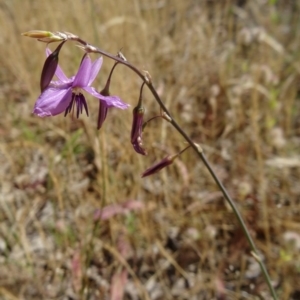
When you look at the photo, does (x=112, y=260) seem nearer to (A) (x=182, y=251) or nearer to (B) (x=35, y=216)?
(A) (x=182, y=251)

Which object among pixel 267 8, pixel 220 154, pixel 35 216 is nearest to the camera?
pixel 35 216

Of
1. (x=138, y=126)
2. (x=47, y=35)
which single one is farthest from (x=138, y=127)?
(x=47, y=35)

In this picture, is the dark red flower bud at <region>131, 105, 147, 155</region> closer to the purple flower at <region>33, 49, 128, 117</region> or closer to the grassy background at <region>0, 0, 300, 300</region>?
the purple flower at <region>33, 49, 128, 117</region>

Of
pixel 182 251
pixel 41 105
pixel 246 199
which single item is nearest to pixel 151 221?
pixel 182 251

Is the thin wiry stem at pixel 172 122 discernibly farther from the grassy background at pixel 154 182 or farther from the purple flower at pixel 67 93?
the grassy background at pixel 154 182

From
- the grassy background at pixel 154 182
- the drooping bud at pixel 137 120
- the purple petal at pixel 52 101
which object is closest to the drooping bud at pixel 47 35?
the purple petal at pixel 52 101

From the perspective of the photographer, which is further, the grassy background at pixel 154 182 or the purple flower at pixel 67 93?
the grassy background at pixel 154 182
